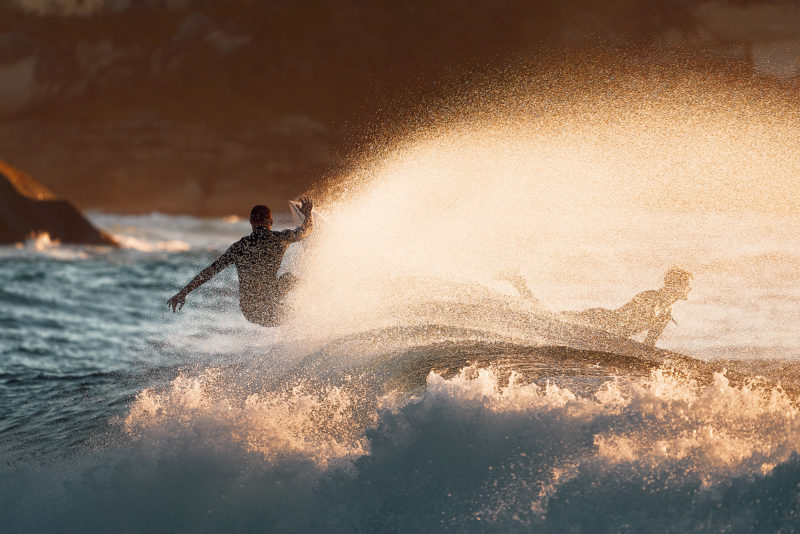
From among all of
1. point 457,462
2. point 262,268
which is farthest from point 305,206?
A: point 457,462

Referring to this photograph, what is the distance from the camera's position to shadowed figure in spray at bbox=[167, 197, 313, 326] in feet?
26.1

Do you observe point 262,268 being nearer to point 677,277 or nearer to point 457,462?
point 457,462

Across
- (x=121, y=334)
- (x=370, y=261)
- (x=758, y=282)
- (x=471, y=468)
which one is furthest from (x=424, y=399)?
(x=121, y=334)

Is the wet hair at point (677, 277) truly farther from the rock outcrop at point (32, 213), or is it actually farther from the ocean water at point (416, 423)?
the rock outcrop at point (32, 213)

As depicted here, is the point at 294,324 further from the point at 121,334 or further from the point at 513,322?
the point at 121,334

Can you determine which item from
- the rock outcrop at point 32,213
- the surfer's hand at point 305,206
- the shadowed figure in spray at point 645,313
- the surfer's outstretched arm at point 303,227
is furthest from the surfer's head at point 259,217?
the rock outcrop at point 32,213

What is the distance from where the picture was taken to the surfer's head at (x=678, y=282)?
900cm

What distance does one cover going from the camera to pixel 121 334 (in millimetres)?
18750

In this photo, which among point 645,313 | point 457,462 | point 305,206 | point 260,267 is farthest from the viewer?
point 645,313

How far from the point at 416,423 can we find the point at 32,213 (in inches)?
1986

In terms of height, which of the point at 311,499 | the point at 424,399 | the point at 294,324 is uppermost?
the point at 294,324

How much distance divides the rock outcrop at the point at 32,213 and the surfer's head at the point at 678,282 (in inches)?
1867

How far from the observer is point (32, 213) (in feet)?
159

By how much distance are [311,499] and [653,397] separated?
10.2 feet
